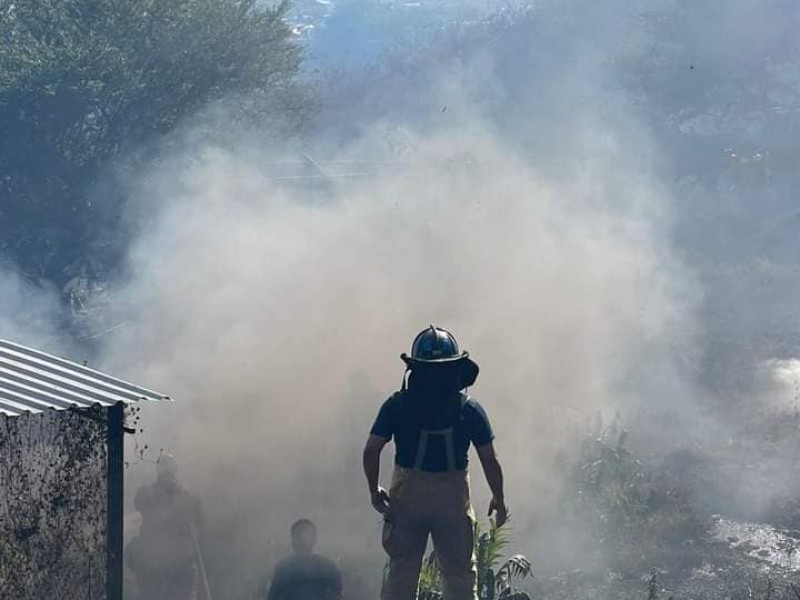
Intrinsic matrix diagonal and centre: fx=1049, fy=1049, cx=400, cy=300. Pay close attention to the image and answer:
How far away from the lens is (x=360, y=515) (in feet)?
33.7

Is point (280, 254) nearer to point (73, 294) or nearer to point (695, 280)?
point (73, 294)

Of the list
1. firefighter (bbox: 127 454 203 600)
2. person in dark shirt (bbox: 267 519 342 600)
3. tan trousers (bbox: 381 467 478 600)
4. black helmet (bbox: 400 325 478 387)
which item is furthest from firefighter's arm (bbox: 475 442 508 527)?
firefighter (bbox: 127 454 203 600)

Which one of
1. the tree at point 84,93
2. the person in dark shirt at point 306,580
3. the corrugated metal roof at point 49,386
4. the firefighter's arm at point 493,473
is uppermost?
the tree at point 84,93

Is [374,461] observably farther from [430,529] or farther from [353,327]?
[353,327]

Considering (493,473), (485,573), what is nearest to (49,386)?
(493,473)

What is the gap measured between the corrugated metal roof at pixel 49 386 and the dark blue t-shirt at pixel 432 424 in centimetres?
128

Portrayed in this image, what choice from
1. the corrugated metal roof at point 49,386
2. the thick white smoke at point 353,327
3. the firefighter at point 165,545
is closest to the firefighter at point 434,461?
the corrugated metal roof at point 49,386

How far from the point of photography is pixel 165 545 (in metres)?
8.37

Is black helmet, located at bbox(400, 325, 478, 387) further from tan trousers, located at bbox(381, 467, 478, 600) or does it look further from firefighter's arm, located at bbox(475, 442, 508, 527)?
tan trousers, located at bbox(381, 467, 478, 600)

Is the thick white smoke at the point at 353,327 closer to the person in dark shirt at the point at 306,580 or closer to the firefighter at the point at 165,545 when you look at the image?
the firefighter at the point at 165,545

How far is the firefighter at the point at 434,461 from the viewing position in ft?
18.4

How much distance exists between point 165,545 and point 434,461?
3.55 meters

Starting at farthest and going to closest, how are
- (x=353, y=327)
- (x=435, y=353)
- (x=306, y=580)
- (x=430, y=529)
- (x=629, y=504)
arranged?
(x=353, y=327), (x=629, y=504), (x=306, y=580), (x=430, y=529), (x=435, y=353)

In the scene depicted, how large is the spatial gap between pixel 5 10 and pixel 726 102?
24113 mm
